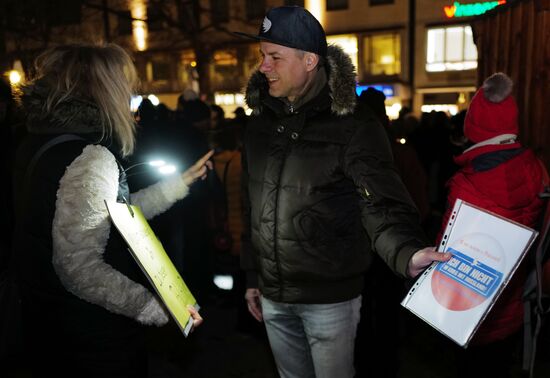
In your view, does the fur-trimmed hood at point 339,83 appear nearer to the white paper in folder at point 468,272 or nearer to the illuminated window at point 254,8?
the white paper in folder at point 468,272

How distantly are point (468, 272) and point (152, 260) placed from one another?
1169 millimetres

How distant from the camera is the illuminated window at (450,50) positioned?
2447 centimetres

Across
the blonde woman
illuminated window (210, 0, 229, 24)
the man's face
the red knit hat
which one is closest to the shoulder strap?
the blonde woman

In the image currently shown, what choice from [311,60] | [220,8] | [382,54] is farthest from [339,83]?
[220,8]

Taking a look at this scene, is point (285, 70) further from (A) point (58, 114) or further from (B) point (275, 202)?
(A) point (58, 114)

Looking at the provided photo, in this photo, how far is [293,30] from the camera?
234 centimetres

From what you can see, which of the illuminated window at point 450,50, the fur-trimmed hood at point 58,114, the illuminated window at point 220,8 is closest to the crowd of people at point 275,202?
the fur-trimmed hood at point 58,114

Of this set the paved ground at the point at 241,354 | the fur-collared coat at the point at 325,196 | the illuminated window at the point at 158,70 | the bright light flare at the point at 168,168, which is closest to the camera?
the fur-collared coat at the point at 325,196

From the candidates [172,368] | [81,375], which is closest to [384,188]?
[81,375]

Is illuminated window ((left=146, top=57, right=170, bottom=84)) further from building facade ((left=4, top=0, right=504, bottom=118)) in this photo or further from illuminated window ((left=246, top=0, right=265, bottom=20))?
illuminated window ((left=246, top=0, right=265, bottom=20))

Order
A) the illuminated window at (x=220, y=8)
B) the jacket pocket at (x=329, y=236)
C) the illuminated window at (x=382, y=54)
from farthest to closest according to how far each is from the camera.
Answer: the illuminated window at (x=220, y=8) < the illuminated window at (x=382, y=54) < the jacket pocket at (x=329, y=236)

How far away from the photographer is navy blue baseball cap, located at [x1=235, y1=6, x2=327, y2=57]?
234 cm

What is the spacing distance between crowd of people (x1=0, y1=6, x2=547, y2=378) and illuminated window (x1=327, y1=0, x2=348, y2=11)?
2620 cm

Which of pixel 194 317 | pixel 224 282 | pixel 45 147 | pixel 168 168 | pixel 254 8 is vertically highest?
pixel 254 8
